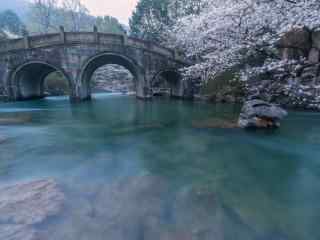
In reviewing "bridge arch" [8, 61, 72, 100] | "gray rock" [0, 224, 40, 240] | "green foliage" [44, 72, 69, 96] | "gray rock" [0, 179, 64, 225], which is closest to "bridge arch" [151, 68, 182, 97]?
A: "bridge arch" [8, 61, 72, 100]

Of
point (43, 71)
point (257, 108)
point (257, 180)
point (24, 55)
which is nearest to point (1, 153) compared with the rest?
point (257, 180)

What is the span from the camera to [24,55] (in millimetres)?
18562

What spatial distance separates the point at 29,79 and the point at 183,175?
82.1 feet

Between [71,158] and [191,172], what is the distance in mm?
3534

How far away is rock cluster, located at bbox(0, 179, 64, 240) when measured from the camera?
265cm

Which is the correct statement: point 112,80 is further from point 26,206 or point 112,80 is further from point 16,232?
point 16,232

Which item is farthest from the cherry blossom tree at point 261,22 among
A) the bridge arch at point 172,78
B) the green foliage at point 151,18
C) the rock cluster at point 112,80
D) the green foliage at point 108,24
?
the green foliage at point 108,24

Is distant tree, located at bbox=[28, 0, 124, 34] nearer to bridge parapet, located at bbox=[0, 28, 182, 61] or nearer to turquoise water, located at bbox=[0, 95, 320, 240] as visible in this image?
bridge parapet, located at bbox=[0, 28, 182, 61]

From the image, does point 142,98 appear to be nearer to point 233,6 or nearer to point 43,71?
point 43,71

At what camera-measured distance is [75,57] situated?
19438 mm

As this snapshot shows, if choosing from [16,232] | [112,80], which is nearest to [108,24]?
[112,80]

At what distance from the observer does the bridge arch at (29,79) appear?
19.2m

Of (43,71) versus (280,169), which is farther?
(43,71)

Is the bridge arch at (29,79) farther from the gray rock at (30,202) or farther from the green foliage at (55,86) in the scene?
the gray rock at (30,202)
